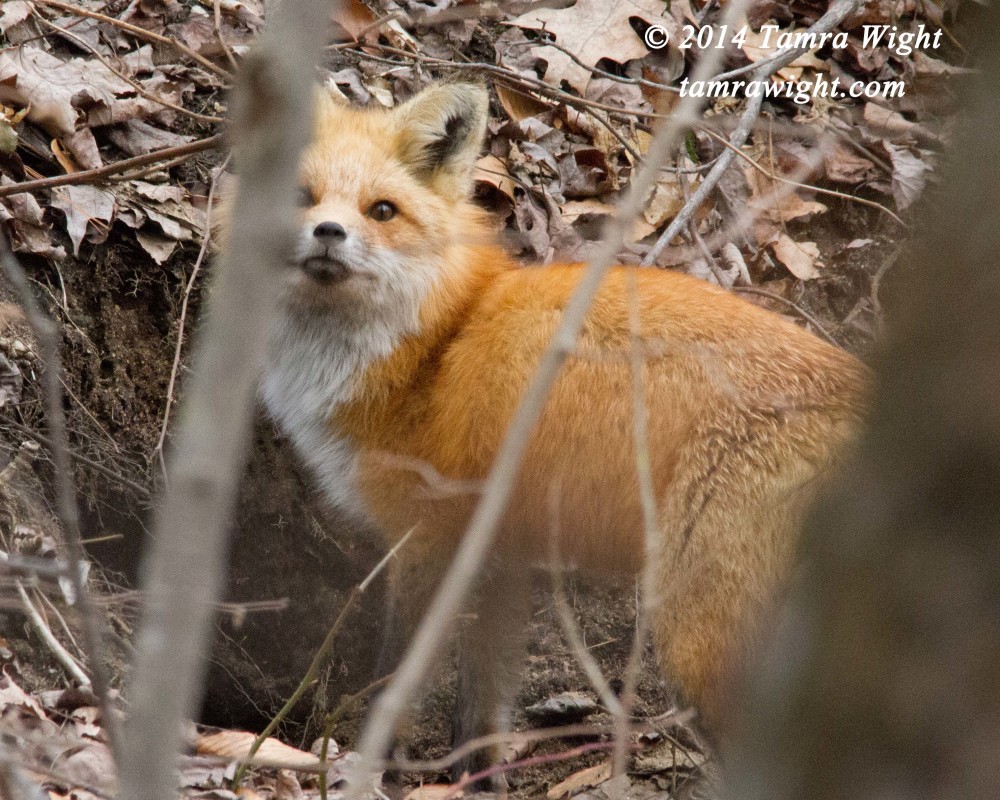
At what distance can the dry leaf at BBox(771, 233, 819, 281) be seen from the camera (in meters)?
7.74

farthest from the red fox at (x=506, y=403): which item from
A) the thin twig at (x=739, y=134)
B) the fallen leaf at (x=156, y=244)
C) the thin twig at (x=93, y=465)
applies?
the fallen leaf at (x=156, y=244)

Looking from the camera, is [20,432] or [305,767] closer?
[305,767]

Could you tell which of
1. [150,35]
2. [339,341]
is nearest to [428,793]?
[339,341]

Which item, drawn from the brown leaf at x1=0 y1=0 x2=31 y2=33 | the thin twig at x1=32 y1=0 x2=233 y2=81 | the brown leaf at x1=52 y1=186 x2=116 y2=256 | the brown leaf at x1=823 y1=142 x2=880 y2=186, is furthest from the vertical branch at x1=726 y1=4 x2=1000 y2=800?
the brown leaf at x1=823 y1=142 x2=880 y2=186

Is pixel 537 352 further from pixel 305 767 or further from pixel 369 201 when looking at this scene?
pixel 305 767

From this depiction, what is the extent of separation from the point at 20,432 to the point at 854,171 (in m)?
6.36

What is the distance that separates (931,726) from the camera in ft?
4.97

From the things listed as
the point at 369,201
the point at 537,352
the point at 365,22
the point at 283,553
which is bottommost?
the point at 283,553

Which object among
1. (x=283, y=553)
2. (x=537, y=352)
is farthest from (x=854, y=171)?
(x=283, y=553)

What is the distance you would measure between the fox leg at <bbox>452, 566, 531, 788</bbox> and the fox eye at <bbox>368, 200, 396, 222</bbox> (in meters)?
1.90

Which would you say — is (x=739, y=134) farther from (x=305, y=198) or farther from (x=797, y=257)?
(x=305, y=198)

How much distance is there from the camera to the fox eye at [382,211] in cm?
521

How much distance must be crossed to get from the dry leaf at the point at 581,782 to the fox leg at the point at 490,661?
60 cm

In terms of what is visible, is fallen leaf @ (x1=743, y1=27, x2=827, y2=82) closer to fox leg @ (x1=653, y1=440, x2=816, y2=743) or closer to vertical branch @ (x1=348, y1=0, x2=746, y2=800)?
fox leg @ (x1=653, y1=440, x2=816, y2=743)
